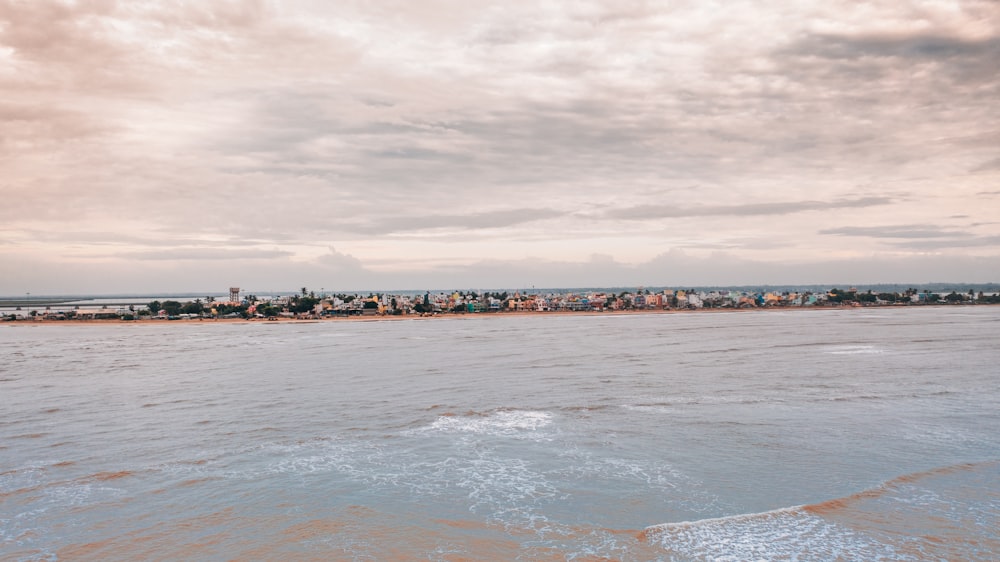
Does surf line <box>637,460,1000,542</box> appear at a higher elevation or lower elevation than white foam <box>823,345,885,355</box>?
lower

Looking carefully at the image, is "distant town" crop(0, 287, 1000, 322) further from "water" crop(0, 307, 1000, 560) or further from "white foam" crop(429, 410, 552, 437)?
"white foam" crop(429, 410, 552, 437)

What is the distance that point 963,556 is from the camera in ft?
33.1

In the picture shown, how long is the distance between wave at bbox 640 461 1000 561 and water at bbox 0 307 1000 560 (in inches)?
2.0

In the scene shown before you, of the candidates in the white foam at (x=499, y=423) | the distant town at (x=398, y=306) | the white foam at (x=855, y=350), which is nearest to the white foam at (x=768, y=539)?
the white foam at (x=499, y=423)

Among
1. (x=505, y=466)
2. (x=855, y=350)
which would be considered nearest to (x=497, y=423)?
(x=505, y=466)

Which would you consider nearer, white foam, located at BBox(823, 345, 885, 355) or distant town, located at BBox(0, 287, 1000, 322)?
white foam, located at BBox(823, 345, 885, 355)

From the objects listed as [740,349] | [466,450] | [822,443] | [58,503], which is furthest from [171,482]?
[740,349]

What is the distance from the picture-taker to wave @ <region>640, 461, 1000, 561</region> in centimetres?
1030

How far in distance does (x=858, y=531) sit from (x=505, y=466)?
297 inches

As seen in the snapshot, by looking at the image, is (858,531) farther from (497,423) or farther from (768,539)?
(497,423)

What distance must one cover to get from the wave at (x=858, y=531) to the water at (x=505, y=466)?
52 mm

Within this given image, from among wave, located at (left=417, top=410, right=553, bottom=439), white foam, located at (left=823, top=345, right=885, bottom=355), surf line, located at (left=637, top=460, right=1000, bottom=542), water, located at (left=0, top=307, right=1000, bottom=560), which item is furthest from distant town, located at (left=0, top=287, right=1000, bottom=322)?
surf line, located at (left=637, top=460, right=1000, bottom=542)

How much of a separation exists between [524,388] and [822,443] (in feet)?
43.1

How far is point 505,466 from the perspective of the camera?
15.2 meters
